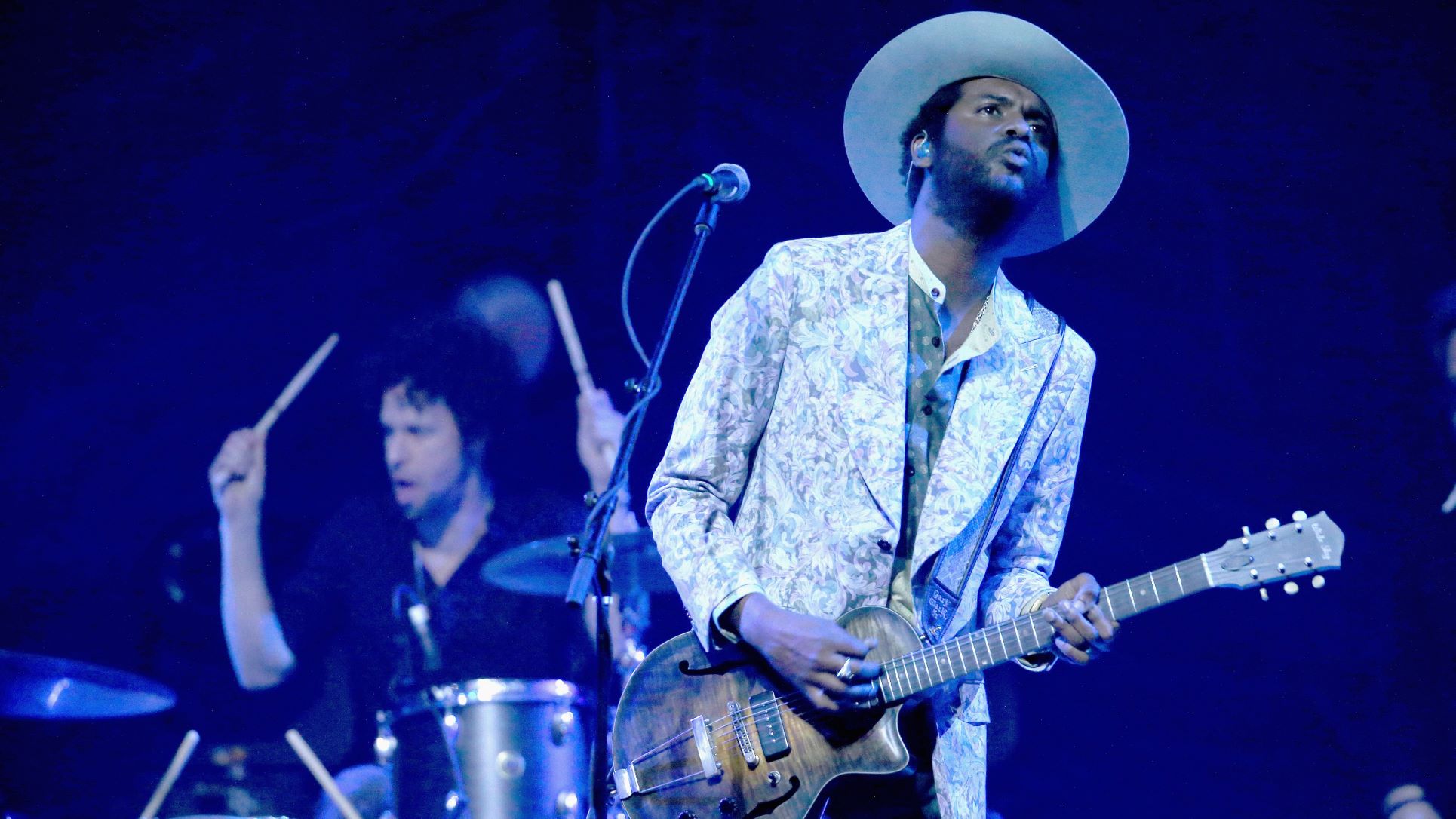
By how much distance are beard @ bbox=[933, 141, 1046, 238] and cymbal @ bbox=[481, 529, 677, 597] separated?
1861 millimetres

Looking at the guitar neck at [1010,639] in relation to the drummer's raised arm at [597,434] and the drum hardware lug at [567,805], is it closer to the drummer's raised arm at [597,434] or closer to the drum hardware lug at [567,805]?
the drum hardware lug at [567,805]

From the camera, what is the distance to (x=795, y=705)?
2355 mm

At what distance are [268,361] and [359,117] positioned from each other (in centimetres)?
123

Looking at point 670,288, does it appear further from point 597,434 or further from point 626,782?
point 626,782

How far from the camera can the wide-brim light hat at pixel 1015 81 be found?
291 cm

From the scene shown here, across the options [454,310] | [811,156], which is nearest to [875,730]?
[811,156]

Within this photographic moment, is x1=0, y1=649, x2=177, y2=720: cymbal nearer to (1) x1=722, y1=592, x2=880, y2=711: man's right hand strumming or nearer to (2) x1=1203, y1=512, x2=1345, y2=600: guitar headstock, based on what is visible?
(1) x1=722, y1=592, x2=880, y2=711: man's right hand strumming

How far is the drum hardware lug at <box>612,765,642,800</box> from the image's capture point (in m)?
2.43

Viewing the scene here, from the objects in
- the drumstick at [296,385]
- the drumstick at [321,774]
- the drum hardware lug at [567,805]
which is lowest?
the drumstick at [321,774]

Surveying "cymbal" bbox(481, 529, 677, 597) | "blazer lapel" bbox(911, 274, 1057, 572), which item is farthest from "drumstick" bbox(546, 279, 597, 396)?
"blazer lapel" bbox(911, 274, 1057, 572)

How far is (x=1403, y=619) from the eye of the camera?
4152mm

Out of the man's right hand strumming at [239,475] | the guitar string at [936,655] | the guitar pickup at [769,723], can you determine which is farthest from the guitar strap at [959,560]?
the man's right hand strumming at [239,475]

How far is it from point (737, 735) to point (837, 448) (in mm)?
652

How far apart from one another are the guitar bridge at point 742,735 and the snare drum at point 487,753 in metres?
2.09
